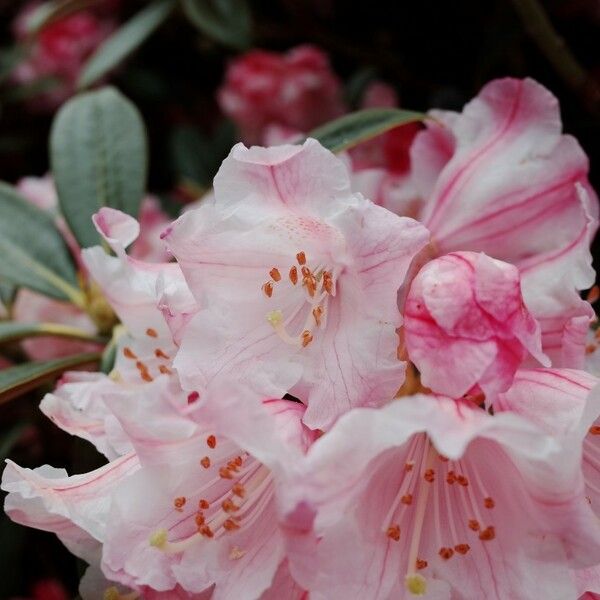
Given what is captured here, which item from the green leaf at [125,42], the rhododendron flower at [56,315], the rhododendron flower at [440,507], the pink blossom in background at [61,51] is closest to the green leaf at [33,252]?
the rhododendron flower at [56,315]

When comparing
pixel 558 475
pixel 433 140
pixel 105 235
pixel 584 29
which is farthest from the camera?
pixel 584 29

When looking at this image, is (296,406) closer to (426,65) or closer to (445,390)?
(445,390)

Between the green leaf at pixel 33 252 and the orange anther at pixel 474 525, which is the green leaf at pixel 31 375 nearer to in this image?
the green leaf at pixel 33 252

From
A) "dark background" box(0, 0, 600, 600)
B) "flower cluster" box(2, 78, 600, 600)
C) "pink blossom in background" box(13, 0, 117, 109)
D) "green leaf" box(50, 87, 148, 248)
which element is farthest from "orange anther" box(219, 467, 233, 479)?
"pink blossom in background" box(13, 0, 117, 109)

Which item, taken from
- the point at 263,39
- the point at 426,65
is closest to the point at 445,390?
the point at 426,65

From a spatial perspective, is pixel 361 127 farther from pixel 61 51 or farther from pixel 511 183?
pixel 61 51

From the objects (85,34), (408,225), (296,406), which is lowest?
(85,34)
